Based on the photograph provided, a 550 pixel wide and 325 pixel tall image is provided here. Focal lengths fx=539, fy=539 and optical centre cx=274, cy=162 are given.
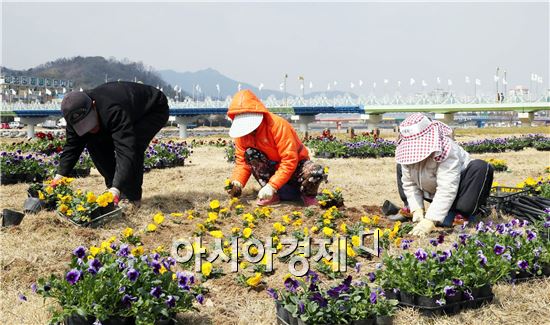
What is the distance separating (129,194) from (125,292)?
3.30 m

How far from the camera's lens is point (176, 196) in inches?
268

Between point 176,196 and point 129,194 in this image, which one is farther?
point 176,196

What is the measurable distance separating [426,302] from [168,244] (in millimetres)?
2259

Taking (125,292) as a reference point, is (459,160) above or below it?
above

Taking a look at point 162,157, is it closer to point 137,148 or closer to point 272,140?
point 137,148

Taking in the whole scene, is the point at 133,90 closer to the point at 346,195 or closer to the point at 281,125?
the point at 281,125

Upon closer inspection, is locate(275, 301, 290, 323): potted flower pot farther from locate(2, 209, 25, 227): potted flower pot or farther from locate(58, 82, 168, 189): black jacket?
locate(2, 209, 25, 227): potted flower pot

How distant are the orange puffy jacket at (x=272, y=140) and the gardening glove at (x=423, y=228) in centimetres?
157

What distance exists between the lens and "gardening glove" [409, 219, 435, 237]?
4.57 m

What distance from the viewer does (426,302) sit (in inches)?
121

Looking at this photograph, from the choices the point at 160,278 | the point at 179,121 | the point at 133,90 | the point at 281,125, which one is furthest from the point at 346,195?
the point at 179,121

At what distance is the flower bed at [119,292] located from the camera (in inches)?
104

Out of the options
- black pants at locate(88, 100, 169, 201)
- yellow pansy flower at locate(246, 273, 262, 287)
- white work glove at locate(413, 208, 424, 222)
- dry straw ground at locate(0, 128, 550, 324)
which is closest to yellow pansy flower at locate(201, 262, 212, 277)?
dry straw ground at locate(0, 128, 550, 324)

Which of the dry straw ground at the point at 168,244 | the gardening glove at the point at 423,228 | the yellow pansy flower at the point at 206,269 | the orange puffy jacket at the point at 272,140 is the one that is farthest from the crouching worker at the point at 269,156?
the yellow pansy flower at the point at 206,269
